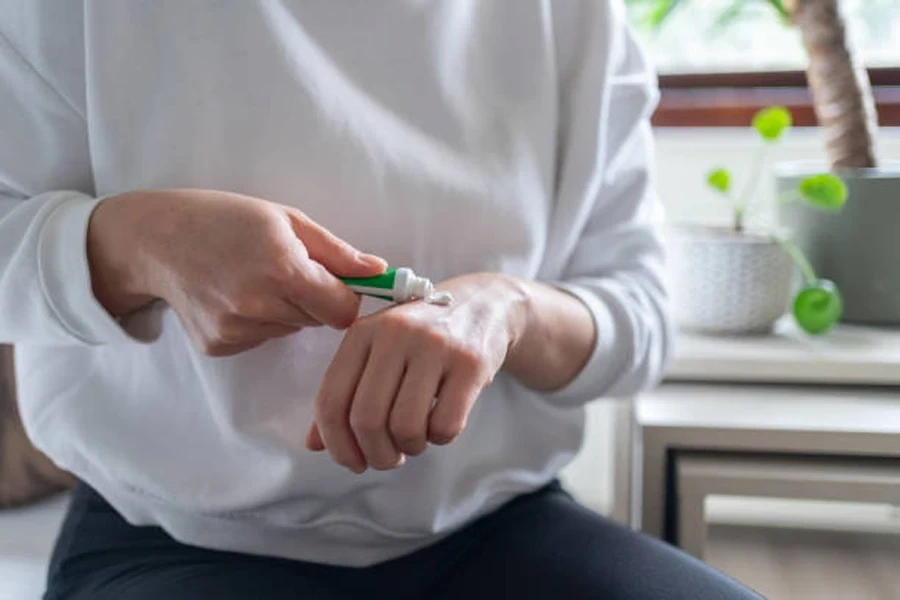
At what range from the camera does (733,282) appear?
3.20 feet

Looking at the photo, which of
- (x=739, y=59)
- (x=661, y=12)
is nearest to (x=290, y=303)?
(x=661, y=12)

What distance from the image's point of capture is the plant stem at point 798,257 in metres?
0.98

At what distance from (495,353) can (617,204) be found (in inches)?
10.4

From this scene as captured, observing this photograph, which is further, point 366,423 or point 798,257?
point 798,257

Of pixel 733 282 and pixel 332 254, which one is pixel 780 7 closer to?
pixel 733 282

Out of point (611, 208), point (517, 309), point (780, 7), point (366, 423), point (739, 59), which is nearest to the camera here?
point (366, 423)

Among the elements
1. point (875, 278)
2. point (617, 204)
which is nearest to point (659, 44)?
point (875, 278)

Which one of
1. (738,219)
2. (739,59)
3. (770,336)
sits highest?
(739,59)

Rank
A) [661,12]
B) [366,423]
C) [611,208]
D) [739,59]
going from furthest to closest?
[739,59], [661,12], [611,208], [366,423]

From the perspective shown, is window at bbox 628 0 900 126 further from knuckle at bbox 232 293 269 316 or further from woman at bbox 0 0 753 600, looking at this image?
knuckle at bbox 232 293 269 316

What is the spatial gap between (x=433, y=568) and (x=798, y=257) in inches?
21.3

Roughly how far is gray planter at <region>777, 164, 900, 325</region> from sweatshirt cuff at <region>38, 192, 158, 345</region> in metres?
0.72

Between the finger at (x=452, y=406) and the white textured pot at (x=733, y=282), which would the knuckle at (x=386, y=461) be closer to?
the finger at (x=452, y=406)

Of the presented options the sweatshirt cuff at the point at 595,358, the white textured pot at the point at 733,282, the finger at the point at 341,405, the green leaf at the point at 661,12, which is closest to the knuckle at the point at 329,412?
the finger at the point at 341,405
